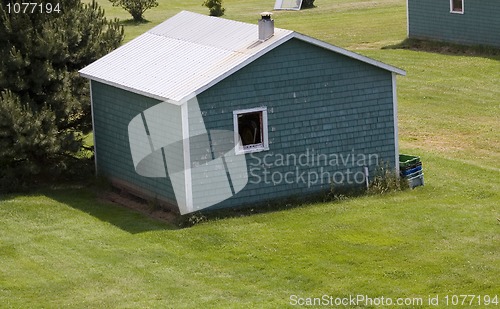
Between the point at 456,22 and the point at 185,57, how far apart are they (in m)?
19.3

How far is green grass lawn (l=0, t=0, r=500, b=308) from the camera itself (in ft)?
63.4

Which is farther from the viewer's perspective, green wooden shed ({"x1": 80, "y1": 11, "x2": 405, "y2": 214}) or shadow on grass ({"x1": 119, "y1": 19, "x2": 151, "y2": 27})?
shadow on grass ({"x1": 119, "y1": 19, "x2": 151, "y2": 27})

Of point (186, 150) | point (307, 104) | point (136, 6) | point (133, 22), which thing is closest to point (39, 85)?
point (186, 150)

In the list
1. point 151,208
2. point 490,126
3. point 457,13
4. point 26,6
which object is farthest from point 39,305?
point 457,13

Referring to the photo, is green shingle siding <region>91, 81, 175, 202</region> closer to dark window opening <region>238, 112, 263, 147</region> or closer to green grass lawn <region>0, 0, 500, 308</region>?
green grass lawn <region>0, 0, 500, 308</region>

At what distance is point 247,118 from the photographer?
23938 mm

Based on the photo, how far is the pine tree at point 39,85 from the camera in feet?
82.9

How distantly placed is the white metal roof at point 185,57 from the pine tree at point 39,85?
76cm

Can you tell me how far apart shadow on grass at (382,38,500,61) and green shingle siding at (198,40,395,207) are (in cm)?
1636

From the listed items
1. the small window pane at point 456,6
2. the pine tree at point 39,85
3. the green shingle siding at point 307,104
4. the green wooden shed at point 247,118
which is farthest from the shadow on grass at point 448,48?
the pine tree at point 39,85

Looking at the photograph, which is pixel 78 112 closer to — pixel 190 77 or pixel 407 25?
pixel 190 77

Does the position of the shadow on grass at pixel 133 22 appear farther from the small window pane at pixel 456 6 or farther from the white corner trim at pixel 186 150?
the white corner trim at pixel 186 150

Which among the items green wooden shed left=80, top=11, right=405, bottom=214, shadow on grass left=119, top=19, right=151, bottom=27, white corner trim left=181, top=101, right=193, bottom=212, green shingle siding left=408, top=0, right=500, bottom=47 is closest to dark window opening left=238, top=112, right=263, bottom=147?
green wooden shed left=80, top=11, right=405, bottom=214

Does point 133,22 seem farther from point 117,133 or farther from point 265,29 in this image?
point 265,29
